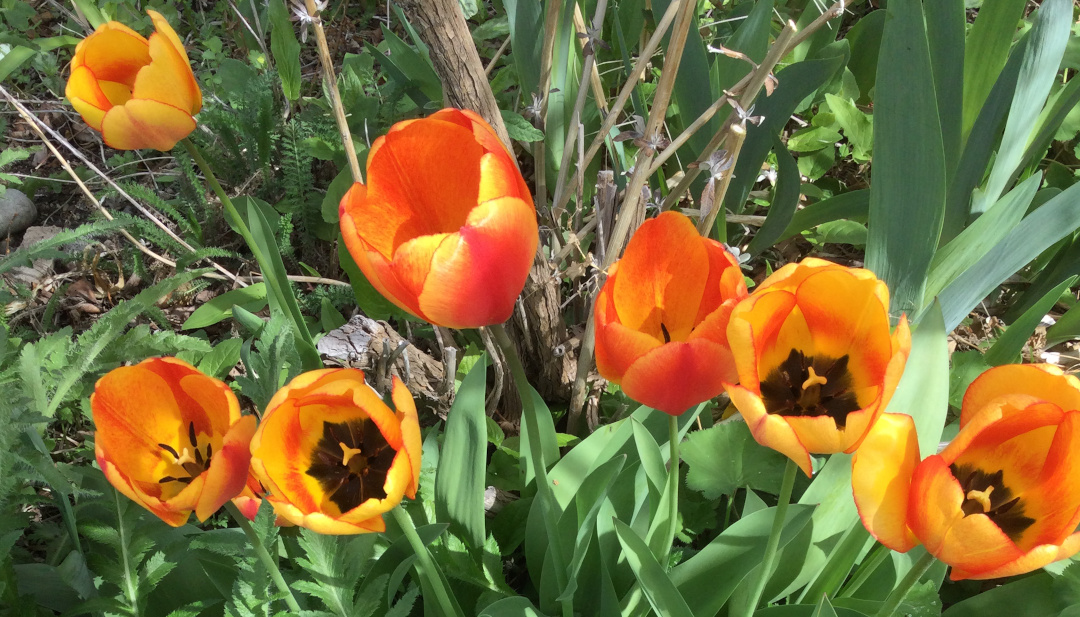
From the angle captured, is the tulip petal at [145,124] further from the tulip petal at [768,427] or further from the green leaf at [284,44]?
the tulip petal at [768,427]

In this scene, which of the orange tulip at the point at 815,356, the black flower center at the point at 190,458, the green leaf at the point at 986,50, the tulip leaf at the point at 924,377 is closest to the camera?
Answer: the orange tulip at the point at 815,356

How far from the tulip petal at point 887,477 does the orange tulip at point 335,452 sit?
38 centimetres

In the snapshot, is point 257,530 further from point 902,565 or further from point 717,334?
point 902,565

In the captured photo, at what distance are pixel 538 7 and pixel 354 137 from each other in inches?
27.3

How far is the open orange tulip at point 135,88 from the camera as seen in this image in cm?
115

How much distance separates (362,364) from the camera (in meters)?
1.50

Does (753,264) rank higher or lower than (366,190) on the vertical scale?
lower

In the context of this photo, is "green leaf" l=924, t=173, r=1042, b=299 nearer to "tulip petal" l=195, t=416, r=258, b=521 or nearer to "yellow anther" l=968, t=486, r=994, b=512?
"yellow anther" l=968, t=486, r=994, b=512

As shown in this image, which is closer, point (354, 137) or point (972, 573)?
point (972, 573)

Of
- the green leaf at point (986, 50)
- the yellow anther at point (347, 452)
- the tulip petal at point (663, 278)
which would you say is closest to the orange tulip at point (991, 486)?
the tulip petal at point (663, 278)

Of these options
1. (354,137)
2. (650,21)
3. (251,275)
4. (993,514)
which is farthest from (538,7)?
(993,514)

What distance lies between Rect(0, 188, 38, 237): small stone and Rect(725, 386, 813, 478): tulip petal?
2.31 metres

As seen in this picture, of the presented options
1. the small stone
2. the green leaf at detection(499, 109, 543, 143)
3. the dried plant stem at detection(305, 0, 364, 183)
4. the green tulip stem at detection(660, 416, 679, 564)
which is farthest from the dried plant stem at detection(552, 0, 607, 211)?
the small stone

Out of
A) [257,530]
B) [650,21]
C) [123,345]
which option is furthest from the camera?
[650,21]
